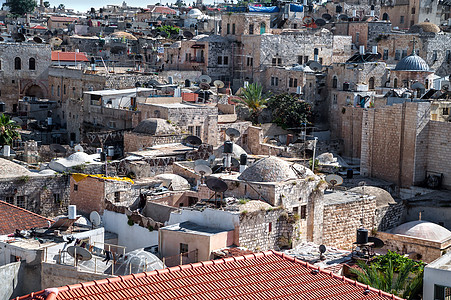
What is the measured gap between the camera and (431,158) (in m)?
38.3

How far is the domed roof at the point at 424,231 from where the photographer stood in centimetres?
3030

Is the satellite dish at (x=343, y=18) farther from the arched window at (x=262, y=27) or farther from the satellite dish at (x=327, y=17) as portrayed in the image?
the arched window at (x=262, y=27)

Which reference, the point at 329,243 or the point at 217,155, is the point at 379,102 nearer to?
the point at 217,155

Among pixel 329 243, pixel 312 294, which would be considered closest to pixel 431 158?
pixel 329 243

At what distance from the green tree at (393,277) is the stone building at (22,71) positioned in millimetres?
40884

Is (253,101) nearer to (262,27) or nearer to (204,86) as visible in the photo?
(204,86)

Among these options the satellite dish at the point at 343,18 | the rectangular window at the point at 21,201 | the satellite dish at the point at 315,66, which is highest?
the satellite dish at the point at 343,18

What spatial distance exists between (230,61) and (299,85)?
8.48 m

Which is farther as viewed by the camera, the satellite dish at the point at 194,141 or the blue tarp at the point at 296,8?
the blue tarp at the point at 296,8

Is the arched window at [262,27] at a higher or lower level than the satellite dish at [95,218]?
higher

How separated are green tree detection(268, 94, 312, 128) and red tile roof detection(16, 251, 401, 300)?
31.1 metres

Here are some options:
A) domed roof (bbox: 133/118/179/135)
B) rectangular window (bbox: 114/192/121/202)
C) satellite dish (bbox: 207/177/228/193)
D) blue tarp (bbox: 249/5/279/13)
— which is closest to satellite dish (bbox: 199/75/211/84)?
blue tarp (bbox: 249/5/279/13)

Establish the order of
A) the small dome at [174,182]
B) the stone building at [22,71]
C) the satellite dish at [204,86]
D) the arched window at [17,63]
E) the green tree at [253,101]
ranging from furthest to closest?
1. the arched window at [17,63]
2. the stone building at [22,71]
3. the satellite dish at [204,86]
4. the green tree at [253,101]
5. the small dome at [174,182]

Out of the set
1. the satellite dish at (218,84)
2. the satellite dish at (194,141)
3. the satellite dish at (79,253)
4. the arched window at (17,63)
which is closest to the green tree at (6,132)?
the satellite dish at (194,141)
